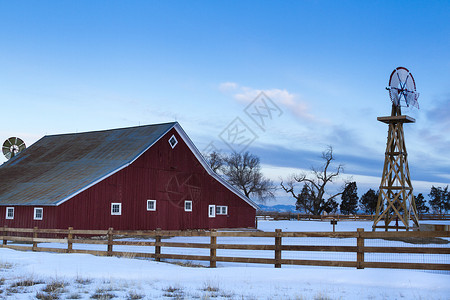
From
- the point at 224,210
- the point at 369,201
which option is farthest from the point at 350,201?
the point at 224,210

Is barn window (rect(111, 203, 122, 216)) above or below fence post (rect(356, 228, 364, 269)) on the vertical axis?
above

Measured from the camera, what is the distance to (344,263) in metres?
13.4

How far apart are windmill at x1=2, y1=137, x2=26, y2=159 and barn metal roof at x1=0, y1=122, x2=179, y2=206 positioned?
4.30m

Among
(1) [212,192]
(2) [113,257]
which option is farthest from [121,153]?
(2) [113,257]

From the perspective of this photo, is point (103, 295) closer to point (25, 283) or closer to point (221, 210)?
point (25, 283)

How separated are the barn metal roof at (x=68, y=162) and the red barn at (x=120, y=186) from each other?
0.34 ft

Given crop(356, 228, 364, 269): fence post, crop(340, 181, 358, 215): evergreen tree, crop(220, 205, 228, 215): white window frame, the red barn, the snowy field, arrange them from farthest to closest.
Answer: crop(340, 181, 358, 215): evergreen tree, crop(220, 205, 228, 215): white window frame, the red barn, crop(356, 228, 364, 269): fence post, the snowy field

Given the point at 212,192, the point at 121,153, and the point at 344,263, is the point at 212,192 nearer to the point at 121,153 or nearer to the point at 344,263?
the point at 121,153

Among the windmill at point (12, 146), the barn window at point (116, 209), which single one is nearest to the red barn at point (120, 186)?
the barn window at point (116, 209)

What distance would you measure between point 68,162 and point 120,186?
7.33 m

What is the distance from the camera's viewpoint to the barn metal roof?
33.3 m

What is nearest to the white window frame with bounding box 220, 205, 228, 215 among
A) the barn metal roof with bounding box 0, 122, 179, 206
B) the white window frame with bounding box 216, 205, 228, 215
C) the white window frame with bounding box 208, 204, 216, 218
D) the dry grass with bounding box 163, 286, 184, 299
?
the white window frame with bounding box 216, 205, 228, 215

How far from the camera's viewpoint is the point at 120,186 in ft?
114

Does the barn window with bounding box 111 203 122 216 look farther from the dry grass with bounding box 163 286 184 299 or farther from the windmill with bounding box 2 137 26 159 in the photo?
the dry grass with bounding box 163 286 184 299
